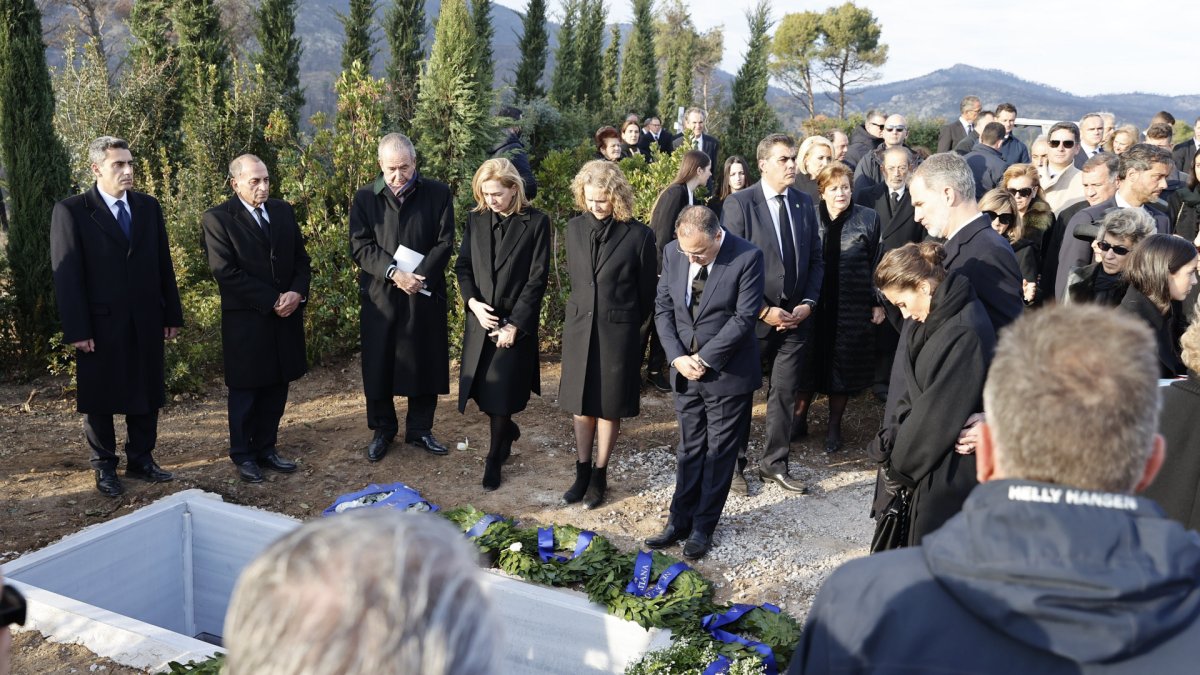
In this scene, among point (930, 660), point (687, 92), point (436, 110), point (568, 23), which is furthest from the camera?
point (687, 92)

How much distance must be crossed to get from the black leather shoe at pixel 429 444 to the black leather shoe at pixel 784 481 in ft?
7.31

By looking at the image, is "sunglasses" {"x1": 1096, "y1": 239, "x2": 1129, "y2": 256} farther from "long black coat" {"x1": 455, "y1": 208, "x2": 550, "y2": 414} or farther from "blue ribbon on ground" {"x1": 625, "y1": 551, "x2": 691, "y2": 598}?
"long black coat" {"x1": 455, "y1": 208, "x2": 550, "y2": 414}

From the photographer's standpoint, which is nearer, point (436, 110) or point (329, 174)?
point (329, 174)

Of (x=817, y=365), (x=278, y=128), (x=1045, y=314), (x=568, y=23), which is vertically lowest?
(x=817, y=365)

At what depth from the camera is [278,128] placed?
8852mm

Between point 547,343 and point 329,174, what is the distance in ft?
8.57

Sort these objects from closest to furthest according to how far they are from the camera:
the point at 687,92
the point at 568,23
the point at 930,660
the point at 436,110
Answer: the point at 930,660 < the point at 436,110 < the point at 568,23 < the point at 687,92

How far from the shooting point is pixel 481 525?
17.4 feet

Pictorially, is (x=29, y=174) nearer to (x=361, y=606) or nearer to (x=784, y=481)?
(x=784, y=481)

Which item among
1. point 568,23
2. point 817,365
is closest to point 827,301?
point 817,365

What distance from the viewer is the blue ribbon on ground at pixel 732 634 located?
3971mm

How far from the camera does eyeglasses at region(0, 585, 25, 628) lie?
1.76 metres

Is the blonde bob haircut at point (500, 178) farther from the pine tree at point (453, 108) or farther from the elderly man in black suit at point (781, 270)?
the pine tree at point (453, 108)

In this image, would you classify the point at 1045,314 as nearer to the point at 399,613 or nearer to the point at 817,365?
the point at 399,613
